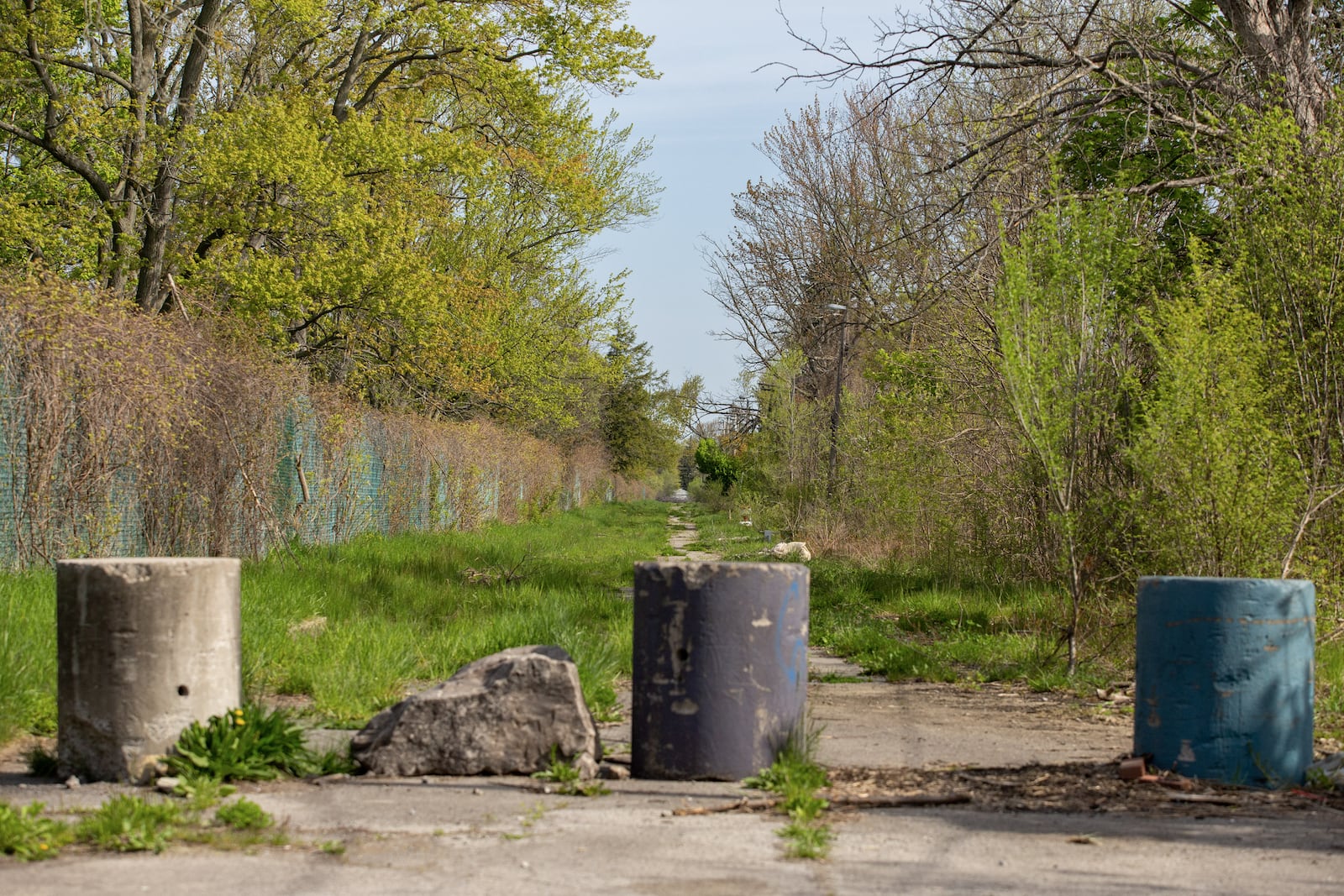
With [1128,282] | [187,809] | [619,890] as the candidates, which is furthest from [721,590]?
[1128,282]

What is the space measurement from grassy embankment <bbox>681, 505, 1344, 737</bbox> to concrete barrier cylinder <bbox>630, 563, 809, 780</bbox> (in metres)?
3.63

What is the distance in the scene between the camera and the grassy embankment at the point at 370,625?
725cm

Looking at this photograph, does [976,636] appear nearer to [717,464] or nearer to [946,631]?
[946,631]

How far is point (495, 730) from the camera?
591cm

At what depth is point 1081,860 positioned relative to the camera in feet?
14.7

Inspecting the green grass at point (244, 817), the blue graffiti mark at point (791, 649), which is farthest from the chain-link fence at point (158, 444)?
the blue graffiti mark at point (791, 649)

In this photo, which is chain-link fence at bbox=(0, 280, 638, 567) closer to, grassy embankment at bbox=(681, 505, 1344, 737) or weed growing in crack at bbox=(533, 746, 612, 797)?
weed growing in crack at bbox=(533, 746, 612, 797)

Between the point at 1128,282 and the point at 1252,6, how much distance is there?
3.52 m

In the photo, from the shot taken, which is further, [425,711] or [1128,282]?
[1128,282]

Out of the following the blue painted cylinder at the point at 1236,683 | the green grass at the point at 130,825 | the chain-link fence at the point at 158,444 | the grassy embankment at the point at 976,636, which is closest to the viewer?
the green grass at the point at 130,825

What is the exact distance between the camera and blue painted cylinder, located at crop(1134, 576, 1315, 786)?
574 centimetres

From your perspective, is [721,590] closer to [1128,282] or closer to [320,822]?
[320,822]

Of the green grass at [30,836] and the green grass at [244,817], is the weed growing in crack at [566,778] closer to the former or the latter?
the green grass at [244,817]

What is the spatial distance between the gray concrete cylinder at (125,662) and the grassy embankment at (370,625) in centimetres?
102
